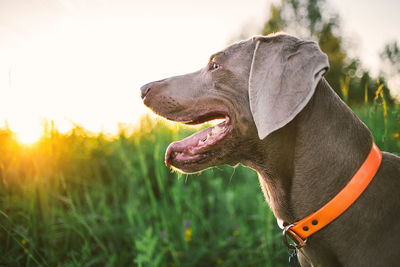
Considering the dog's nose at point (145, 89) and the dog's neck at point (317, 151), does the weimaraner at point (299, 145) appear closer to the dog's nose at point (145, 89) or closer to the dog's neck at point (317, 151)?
the dog's neck at point (317, 151)

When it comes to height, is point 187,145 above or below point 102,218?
above

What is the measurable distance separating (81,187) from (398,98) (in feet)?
12.4

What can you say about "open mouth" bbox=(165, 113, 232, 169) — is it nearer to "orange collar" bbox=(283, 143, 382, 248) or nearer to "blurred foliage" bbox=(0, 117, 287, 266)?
"blurred foliage" bbox=(0, 117, 287, 266)

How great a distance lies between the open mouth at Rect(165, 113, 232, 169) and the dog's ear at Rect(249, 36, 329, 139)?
1.13ft

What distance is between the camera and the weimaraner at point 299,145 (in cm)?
138

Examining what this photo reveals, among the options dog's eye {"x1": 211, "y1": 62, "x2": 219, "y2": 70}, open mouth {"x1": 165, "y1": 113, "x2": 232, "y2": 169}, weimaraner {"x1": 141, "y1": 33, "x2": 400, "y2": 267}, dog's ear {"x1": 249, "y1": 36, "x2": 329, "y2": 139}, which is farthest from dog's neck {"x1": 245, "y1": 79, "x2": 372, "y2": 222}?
dog's eye {"x1": 211, "y1": 62, "x2": 219, "y2": 70}

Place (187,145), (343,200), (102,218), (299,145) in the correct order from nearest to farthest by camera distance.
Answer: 1. (343,200)
2. (299,145)
3. (187,145)
4. (102,218)

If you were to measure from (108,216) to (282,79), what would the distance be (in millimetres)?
2314

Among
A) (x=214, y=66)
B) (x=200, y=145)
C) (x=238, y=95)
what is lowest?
(x=200, y=145)

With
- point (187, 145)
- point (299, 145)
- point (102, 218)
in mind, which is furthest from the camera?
point (102, 218)

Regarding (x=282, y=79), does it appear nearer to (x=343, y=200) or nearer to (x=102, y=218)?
(x=343, y=200)

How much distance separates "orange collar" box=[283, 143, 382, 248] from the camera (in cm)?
141

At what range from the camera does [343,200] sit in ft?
4.63

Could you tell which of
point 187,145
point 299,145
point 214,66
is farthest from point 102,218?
point 299,145
